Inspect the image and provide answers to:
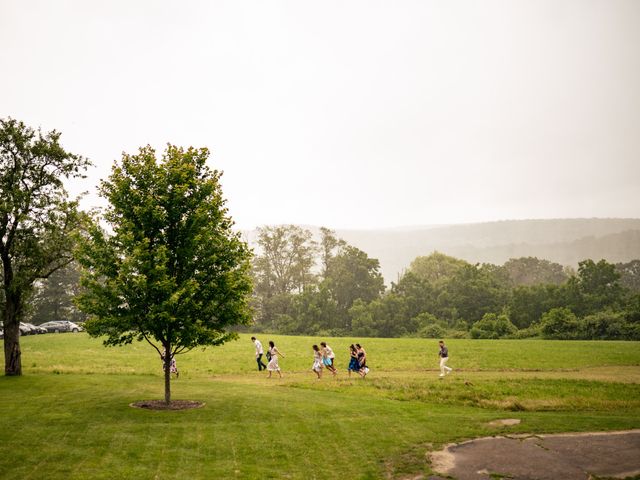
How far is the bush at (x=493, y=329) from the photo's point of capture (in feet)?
222

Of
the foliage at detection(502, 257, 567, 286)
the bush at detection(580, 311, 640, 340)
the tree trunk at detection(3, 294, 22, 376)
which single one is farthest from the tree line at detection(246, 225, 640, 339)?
the tree trunk at detection(3, 294, 22, 376)

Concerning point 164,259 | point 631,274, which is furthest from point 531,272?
point 164,259

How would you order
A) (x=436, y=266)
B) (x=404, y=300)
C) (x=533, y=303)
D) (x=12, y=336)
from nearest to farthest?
(x=12, y=336) < (x=533, y=303) < (x=404, y=300) < (x=436, y=266)

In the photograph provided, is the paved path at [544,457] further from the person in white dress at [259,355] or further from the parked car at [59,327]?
the parked car at [59,327]

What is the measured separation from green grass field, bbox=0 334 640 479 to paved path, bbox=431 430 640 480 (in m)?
Answer: 0.83

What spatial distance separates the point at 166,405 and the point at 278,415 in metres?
4.66

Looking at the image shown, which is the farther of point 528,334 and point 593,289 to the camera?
point 593,289

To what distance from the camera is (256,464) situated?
12688mm

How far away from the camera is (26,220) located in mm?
26625

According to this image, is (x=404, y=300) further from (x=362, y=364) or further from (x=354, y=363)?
(x=362, y=364)

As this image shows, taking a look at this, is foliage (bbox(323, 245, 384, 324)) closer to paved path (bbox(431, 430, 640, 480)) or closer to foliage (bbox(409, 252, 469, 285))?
foliage (bbox(409, 252, 469, 285))

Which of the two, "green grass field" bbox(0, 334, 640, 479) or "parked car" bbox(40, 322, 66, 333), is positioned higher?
"parked car" bbox(40, 322, 66, 333)

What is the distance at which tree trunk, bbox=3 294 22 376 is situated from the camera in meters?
26.1

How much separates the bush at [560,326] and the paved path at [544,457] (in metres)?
52.7
